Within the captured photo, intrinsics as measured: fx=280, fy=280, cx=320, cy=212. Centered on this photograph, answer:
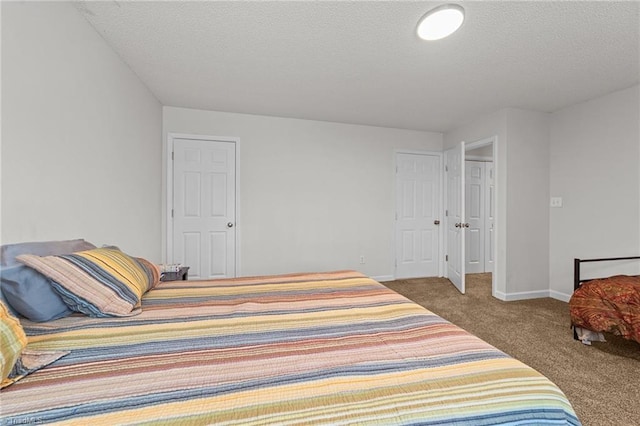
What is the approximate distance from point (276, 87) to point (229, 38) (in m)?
0.87

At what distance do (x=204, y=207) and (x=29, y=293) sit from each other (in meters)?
2.64

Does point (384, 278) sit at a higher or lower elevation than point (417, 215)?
lower

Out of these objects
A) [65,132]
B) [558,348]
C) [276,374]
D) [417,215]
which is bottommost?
[558,348]

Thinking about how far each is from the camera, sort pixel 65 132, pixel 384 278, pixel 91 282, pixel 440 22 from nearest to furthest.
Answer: pixel 91 282
pixel 65 132
pixel 440 22
pixel 384 278

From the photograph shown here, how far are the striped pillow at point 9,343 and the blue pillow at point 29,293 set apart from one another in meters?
0.28

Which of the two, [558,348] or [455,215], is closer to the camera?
[558,348]

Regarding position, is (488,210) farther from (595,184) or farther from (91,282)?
(91,282)

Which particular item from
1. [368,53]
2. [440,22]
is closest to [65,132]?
[368,53]

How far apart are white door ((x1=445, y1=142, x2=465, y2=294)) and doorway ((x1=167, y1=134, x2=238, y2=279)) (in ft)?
10.2

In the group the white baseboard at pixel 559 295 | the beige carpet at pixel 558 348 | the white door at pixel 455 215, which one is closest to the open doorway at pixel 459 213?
the white door at pixel 455 215

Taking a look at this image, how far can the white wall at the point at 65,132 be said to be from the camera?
4.42 feet

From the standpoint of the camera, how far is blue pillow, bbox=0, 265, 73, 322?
1.10 metres

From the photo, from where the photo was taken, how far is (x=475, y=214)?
5176 mm

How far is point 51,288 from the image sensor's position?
3.88 ft
